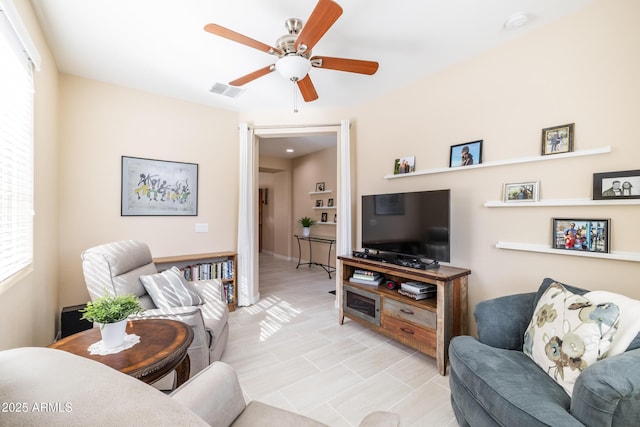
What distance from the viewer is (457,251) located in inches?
102

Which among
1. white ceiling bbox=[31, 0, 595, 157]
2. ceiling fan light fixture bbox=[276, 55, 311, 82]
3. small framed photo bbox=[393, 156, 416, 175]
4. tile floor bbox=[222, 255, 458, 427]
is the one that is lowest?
tile floor bbox=[222, 255, 458, 427]

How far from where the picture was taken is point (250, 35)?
7.20 ft

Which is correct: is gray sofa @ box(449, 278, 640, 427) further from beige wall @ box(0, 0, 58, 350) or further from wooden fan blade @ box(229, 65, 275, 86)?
beige wall @ box(0, 0, 58, 350)

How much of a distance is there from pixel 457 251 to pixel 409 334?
2.91ft

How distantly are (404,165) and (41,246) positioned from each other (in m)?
3.35

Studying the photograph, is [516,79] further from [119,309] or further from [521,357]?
[119,309]

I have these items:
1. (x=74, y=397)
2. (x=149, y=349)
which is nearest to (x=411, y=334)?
(x=149, y=349)

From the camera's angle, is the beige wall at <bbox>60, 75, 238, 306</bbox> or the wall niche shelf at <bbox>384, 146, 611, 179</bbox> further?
the beige wall at <bbox>60, 75, 238, 306</bbox>

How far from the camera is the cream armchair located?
1.82 m

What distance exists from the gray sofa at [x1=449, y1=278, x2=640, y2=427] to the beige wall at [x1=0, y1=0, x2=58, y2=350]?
2.42 meters

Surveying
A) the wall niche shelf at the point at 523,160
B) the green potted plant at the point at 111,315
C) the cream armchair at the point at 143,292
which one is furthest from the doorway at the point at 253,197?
Answer: the green potted plant at the point at 111,315

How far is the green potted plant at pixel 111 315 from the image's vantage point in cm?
124

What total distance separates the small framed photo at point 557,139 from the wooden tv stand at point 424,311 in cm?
111

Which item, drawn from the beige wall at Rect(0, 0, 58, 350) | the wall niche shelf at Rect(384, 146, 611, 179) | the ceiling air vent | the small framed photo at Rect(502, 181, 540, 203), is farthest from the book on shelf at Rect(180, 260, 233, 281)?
the small framed photo at Rect(502, 181, 540, 203)
